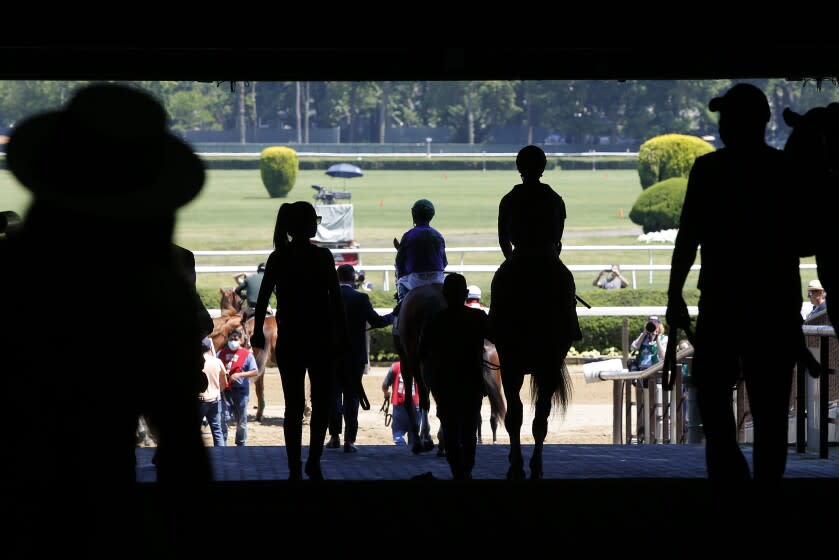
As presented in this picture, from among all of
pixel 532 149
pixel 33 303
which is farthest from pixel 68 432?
pixel 532 149

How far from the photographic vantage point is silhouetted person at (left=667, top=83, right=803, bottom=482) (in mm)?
4406

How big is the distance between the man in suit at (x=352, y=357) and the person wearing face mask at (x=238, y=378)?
3.30 m

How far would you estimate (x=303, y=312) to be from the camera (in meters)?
6.52

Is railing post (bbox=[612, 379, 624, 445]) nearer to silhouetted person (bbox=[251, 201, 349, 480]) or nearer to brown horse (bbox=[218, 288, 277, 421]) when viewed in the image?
brown horse (bbox=[218, 288, 277, 421])

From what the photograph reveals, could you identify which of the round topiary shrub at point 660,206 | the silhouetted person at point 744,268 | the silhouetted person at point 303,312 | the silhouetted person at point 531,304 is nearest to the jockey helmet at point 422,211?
the silhouetted person at point 531,304

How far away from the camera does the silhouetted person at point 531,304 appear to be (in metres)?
6.78

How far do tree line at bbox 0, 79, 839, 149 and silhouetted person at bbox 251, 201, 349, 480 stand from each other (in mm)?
79723

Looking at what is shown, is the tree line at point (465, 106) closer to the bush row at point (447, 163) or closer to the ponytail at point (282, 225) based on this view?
the bush row at point (447, 163)

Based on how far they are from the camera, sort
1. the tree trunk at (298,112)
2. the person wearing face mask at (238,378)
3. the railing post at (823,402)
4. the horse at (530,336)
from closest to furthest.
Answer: the horse at (530,336) < the railing post at (823,402) < the person wearing face mask at (238,378) < the tree trunk at (298,112)

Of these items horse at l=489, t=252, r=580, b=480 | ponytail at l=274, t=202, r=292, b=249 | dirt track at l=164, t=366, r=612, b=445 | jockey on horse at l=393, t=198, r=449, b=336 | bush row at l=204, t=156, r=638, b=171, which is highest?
bush row at l=204, t=156, r=638, b=171

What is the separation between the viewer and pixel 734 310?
4438 millimetres

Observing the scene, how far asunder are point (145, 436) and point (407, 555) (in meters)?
9.45

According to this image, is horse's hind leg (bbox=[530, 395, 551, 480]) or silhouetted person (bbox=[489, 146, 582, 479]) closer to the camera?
silhouetted person (bbox=[489, 146, 582, 479])

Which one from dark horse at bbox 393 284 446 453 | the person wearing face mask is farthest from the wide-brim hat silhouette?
the person wearing face mask
